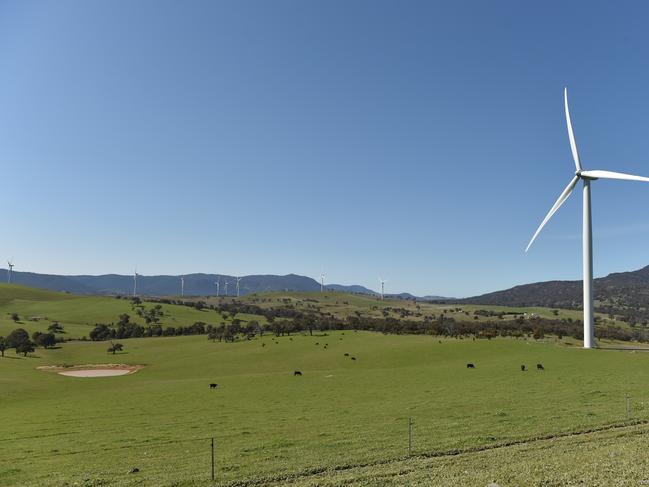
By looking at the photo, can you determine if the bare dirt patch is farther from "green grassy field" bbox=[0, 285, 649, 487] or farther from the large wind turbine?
the large wind turbine

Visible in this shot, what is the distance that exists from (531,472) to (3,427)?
147 feet

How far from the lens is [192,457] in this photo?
27.7 metres

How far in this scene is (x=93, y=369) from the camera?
10931 cm

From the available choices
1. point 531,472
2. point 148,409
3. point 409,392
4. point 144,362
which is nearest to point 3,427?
point 148,409

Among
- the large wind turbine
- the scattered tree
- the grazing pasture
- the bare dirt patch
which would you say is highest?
the large wind turbine

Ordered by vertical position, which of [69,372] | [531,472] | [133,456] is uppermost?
[531,472]

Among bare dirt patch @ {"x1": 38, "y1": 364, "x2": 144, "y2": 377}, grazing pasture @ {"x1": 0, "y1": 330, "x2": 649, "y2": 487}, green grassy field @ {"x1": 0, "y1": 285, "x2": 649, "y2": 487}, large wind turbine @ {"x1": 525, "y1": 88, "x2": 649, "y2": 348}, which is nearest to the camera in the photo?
green grassy field @ {"x1": 0, "y1": 285, "x2": 649, "y2": 487}

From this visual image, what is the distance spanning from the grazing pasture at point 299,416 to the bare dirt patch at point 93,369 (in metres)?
11.6

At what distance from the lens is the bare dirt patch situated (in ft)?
334

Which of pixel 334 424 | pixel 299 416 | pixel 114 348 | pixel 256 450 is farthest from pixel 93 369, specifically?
pixel 256 450

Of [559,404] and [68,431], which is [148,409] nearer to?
[68,431]

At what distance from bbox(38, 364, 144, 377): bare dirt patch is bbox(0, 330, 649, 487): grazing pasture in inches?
456

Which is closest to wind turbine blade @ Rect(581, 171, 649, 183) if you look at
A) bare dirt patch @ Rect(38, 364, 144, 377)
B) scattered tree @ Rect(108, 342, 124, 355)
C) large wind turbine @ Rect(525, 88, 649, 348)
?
large wind turbine @ Rect(525, 88, 649, 348)

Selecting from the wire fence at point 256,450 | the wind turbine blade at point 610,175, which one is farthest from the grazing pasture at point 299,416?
the wind turbine blade at point 610,175
